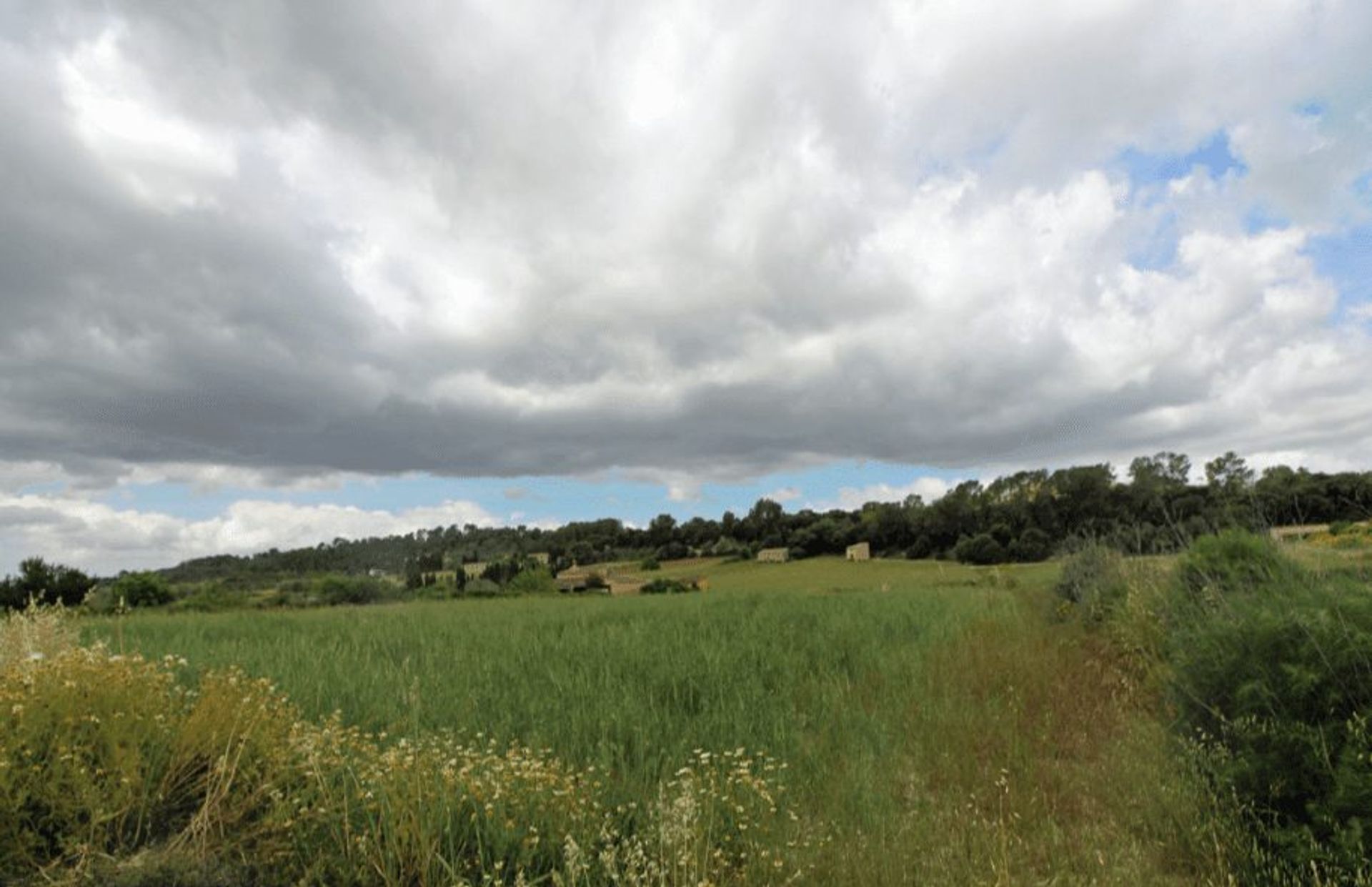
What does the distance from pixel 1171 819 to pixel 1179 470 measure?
2788 cm

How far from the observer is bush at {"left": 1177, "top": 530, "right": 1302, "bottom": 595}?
803 cm

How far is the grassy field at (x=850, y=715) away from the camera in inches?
177

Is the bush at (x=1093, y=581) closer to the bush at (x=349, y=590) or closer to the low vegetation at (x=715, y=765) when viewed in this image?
the low vegetation at (x=715, y=765)

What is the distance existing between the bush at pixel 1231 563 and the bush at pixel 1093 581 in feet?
6.28

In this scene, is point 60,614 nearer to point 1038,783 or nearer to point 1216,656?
point 1038,783

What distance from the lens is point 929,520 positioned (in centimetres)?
5428

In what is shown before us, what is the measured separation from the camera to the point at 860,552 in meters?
54.6

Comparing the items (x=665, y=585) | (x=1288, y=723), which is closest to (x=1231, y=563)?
(x=1288, y=723)

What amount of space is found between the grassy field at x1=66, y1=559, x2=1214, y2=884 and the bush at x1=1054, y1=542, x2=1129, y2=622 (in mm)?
827

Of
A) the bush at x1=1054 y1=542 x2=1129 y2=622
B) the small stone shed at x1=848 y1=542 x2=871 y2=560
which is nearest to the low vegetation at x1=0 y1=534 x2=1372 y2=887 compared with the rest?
the bush at x1=1054 y1=542 x2=1129 y2=622

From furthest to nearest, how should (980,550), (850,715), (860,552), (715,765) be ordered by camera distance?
(860,552) → (980,550) → (850,715) → (715,765)

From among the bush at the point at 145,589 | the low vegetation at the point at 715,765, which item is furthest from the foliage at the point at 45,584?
the low vegetation at the point at 715,765

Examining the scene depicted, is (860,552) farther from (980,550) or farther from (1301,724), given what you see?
(1301,724)

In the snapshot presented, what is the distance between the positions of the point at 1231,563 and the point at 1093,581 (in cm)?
446
